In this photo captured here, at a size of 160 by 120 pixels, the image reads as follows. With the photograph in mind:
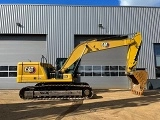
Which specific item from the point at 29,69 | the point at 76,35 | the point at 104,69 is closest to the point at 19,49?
the point at 76,35

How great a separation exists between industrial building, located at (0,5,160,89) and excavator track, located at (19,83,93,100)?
11.7 metres

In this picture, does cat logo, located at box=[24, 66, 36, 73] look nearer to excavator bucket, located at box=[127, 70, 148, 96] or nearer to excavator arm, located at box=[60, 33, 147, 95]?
excavator arm, located at box=[60, 33, 147, 95]

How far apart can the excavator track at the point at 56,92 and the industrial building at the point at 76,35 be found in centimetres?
1175

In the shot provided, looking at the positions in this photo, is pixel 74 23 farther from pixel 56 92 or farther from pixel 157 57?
pixel 56 92

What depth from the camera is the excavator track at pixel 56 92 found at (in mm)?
18828

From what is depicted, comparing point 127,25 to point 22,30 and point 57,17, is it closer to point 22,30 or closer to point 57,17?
point 57,17

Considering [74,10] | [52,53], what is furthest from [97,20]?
[52,53]

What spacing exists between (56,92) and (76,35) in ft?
44.3

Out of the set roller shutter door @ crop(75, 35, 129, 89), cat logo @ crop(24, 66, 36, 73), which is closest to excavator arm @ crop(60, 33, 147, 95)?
cat logo @ crop(24, 66, 36, 73)

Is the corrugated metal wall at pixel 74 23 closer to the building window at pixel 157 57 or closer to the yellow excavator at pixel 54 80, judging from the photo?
the building window at pixel 157 57

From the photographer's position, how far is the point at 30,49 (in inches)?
1230

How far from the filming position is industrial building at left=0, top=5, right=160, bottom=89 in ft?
101

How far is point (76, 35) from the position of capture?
31578mm

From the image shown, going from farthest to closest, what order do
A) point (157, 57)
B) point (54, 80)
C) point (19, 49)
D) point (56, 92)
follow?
point (157, 57), point (19, 49), point (54, 80), point (56, 92)
